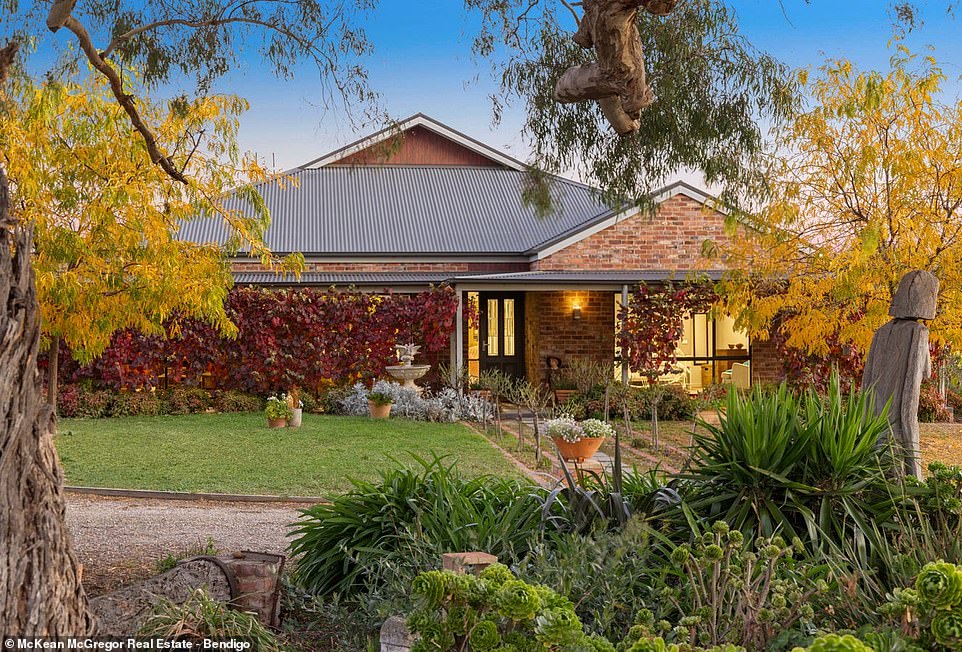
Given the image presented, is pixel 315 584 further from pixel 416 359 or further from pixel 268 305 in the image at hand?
pixel 416 359

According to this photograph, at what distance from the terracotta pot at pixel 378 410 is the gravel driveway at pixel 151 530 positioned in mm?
6989

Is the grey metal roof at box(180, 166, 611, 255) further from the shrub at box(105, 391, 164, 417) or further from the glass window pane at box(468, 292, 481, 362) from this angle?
the shrub at box(105, 391, 164, 417)

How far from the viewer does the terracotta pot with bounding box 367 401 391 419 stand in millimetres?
16234

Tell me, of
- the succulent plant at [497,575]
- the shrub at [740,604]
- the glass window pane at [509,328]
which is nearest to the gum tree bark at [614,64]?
the shrub at [740,604]

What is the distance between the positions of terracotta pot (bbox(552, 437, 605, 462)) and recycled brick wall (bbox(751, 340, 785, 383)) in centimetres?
895

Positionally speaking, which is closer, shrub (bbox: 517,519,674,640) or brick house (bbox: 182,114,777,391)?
shrub (bbox: 517,519,674,640)

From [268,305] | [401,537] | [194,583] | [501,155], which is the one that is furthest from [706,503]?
[501,155]

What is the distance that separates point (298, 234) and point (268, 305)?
15.3 feet

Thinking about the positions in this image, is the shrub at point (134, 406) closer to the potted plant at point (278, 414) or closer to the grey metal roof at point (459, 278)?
the potted plant at point (278, 414)

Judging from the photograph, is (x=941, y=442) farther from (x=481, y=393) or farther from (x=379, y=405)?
(x=379, y=405)

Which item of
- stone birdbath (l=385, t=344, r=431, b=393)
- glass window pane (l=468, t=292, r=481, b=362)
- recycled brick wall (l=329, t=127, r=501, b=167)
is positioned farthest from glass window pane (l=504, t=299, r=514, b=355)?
recycled brick wall (l=329, t=127, r=501, b=167)

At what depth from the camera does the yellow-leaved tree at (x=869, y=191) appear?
1086 centimetres

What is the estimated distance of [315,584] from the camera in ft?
16.9

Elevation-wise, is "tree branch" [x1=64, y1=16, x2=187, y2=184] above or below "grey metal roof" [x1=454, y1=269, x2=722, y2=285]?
above
